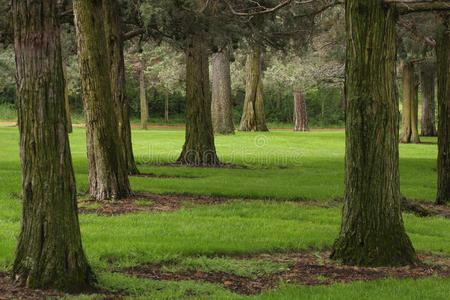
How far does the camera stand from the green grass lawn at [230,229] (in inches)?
230

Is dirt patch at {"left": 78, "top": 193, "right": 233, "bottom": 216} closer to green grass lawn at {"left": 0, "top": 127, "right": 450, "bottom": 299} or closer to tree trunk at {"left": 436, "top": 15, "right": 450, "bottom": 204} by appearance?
green grass lawn at {"left": 0, "top": 127, "right": 450, "bottom": 299}

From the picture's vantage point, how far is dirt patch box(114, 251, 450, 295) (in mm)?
6184

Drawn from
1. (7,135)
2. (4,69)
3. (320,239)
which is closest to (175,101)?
(4,69)

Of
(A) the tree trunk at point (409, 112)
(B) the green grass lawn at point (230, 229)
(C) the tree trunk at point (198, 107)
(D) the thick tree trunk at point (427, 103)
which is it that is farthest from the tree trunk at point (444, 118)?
(D) the thick tree trunk at point (427, 103)

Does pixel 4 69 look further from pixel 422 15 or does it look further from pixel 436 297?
pixel 436 297

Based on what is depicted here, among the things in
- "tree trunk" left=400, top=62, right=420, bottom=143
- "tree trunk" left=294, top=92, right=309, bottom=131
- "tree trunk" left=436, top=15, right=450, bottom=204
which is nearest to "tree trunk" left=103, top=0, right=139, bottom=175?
"tree trunk" left=436, top=15, right=450, bottom=204

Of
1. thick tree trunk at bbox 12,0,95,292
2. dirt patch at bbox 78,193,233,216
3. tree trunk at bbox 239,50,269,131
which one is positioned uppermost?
tree trunk at bbox 239,50,269,131

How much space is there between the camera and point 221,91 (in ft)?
110

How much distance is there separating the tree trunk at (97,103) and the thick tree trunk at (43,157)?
5711 millimetres

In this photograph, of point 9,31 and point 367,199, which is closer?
point 367,199

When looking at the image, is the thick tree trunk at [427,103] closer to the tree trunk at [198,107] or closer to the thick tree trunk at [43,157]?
the tree trunk at [198,107]

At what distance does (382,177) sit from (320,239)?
1.79 meters

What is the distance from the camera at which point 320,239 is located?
27.7ft

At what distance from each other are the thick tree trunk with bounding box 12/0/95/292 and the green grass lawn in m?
0.69
